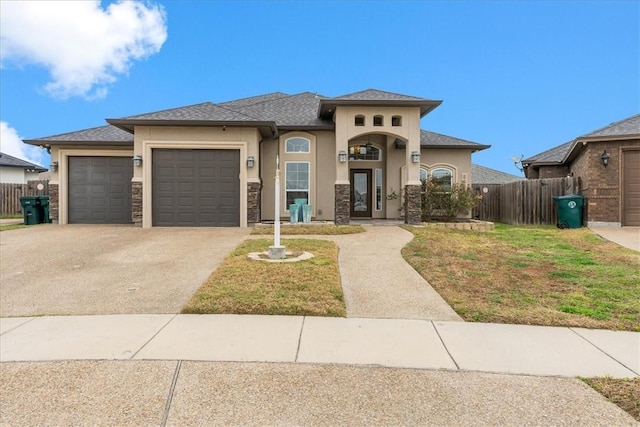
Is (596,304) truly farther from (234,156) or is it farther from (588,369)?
(234,156)

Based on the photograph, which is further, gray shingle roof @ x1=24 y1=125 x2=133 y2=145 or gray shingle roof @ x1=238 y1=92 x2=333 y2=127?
gray shingle roof @ x1=238 y1=92 x2=333 y2=127

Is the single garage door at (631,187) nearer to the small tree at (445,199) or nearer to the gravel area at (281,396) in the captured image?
the small tree at (445,199)

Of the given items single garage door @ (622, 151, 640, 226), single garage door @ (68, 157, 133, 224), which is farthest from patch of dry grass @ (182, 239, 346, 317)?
single garage door @ (622, 151, 640, 226)

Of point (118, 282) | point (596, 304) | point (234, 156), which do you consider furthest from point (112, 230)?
point (596, 304)

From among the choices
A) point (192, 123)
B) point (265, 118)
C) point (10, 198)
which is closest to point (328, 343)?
point (192, 123)

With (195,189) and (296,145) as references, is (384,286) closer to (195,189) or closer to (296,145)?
(195,189)

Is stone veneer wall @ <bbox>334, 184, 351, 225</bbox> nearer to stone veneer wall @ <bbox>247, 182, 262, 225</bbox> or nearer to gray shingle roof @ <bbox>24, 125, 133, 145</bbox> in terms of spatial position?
stone veneer wall @ <bbox>247, 182, 262, 225</bbox>

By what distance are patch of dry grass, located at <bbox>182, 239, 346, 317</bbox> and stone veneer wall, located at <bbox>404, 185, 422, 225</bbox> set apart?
274 inches

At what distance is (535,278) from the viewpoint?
666 cm

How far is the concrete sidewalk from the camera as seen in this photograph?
11.7ft

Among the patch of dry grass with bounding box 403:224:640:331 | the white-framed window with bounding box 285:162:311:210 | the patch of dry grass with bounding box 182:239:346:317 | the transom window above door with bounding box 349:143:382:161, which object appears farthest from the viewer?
the transom window above door with bounding box 349:143:382:161

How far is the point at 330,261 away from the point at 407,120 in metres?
8.33

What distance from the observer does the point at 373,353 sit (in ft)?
12.2

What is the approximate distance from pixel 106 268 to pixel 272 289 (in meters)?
3.86
